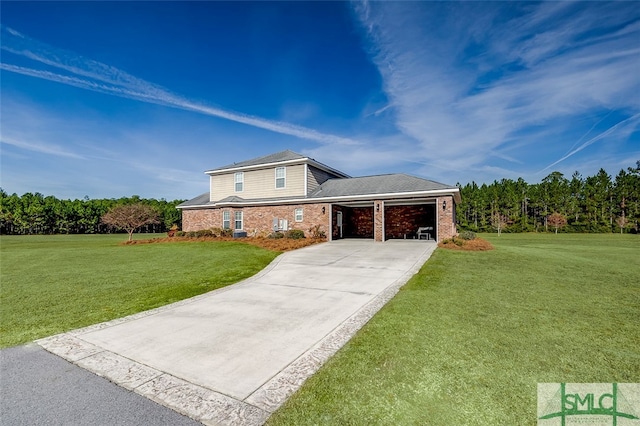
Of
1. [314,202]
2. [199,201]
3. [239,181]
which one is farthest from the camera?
[199,201]

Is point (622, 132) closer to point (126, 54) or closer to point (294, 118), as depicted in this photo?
point (294, 118)

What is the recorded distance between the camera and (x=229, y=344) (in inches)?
156

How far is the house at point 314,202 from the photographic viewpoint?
17.3 m

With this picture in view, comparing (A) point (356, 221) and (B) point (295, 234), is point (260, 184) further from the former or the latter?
(A) point (356, 221)

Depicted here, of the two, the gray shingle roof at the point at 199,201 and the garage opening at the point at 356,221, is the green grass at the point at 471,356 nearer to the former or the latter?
the garage opening at the point at 356,221

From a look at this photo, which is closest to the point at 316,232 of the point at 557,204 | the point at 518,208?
the point at 518,208

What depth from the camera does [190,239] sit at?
20.4 metres

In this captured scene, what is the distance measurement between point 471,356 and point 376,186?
51.3 ft

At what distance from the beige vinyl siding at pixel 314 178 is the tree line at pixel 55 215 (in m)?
25.9

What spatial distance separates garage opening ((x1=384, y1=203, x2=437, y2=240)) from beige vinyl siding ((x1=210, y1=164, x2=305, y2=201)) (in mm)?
6994

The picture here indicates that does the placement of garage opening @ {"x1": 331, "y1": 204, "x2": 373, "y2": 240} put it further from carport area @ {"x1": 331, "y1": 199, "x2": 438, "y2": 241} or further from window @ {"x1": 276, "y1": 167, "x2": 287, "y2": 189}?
window @ {"x1": 276, "y1": 167, "x2": 287, "y2": 189}

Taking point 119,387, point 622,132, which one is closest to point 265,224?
point 119,387

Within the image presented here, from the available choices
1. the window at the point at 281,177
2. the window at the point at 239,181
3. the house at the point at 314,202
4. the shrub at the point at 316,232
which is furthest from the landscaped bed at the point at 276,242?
the window at the point at 281,177

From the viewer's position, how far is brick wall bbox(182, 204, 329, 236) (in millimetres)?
19078
